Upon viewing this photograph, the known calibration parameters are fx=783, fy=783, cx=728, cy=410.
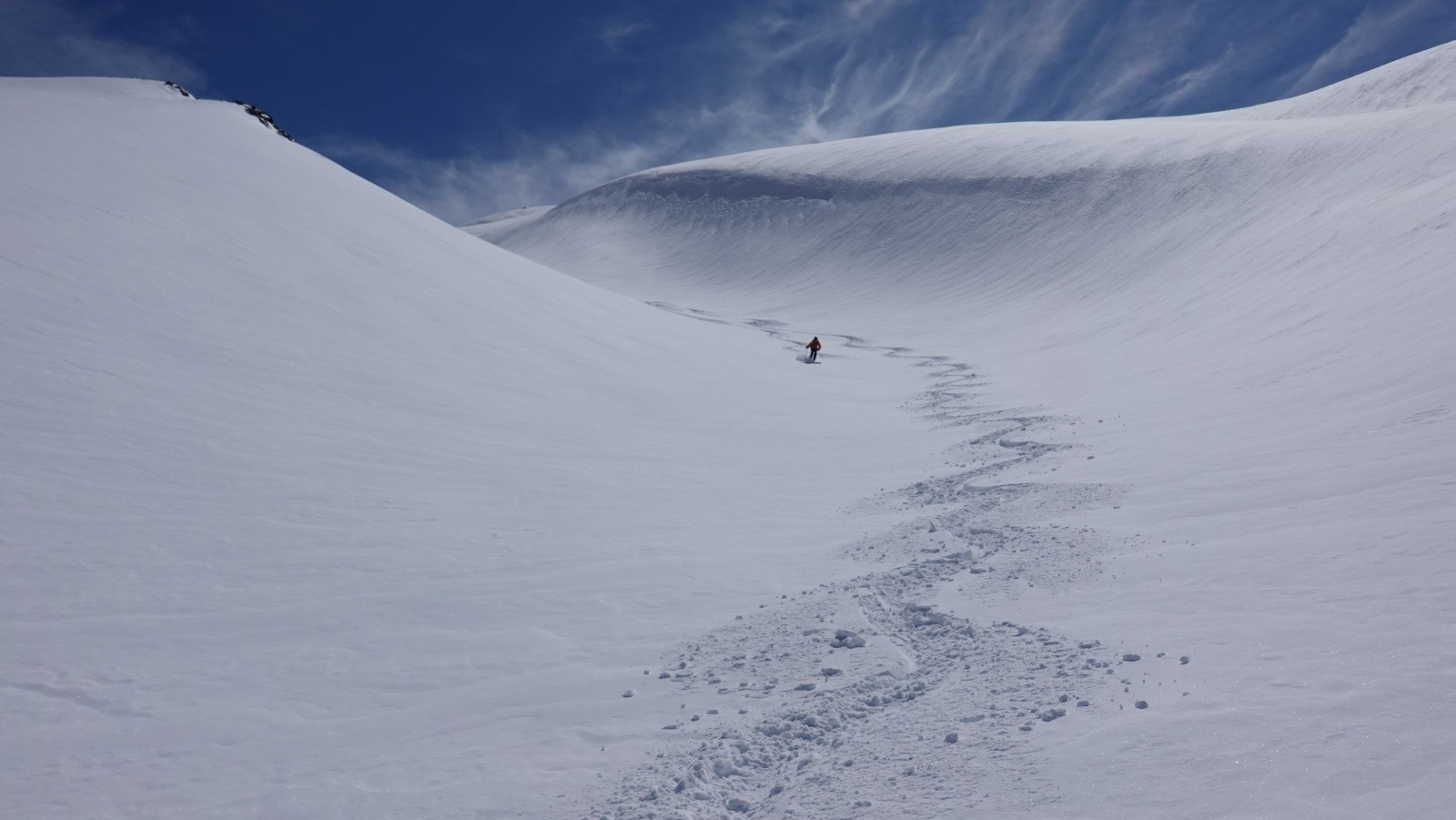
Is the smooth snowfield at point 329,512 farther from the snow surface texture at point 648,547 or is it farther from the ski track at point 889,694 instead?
the ski track at point 889,694

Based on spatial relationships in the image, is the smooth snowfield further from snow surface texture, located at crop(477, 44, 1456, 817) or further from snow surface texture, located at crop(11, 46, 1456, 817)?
snow surface texture, located at crop(477, 44, 1456, 817)

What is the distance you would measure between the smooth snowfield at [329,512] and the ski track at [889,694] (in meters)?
0.41

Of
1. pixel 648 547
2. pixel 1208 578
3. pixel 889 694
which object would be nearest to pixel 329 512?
pixel 648 547

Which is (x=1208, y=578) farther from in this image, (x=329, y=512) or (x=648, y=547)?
(x=329, y=512)

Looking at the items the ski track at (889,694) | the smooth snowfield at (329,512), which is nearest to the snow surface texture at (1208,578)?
the ski track at (889,694)

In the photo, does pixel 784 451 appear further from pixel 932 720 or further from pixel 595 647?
pixel 932 720

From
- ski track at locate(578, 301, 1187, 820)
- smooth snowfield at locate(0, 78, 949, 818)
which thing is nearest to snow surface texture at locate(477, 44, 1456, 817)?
ski track at locate(578, 301, 1187, 820)

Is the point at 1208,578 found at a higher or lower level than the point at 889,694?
higher

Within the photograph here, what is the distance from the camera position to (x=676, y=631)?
18.8ft

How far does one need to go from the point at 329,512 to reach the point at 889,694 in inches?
216

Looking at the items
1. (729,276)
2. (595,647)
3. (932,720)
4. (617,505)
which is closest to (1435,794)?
(932,720)

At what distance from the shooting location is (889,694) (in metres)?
4.55

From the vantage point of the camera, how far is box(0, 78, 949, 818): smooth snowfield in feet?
14.0

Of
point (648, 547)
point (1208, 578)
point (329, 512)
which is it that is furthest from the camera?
point (648, 547)
